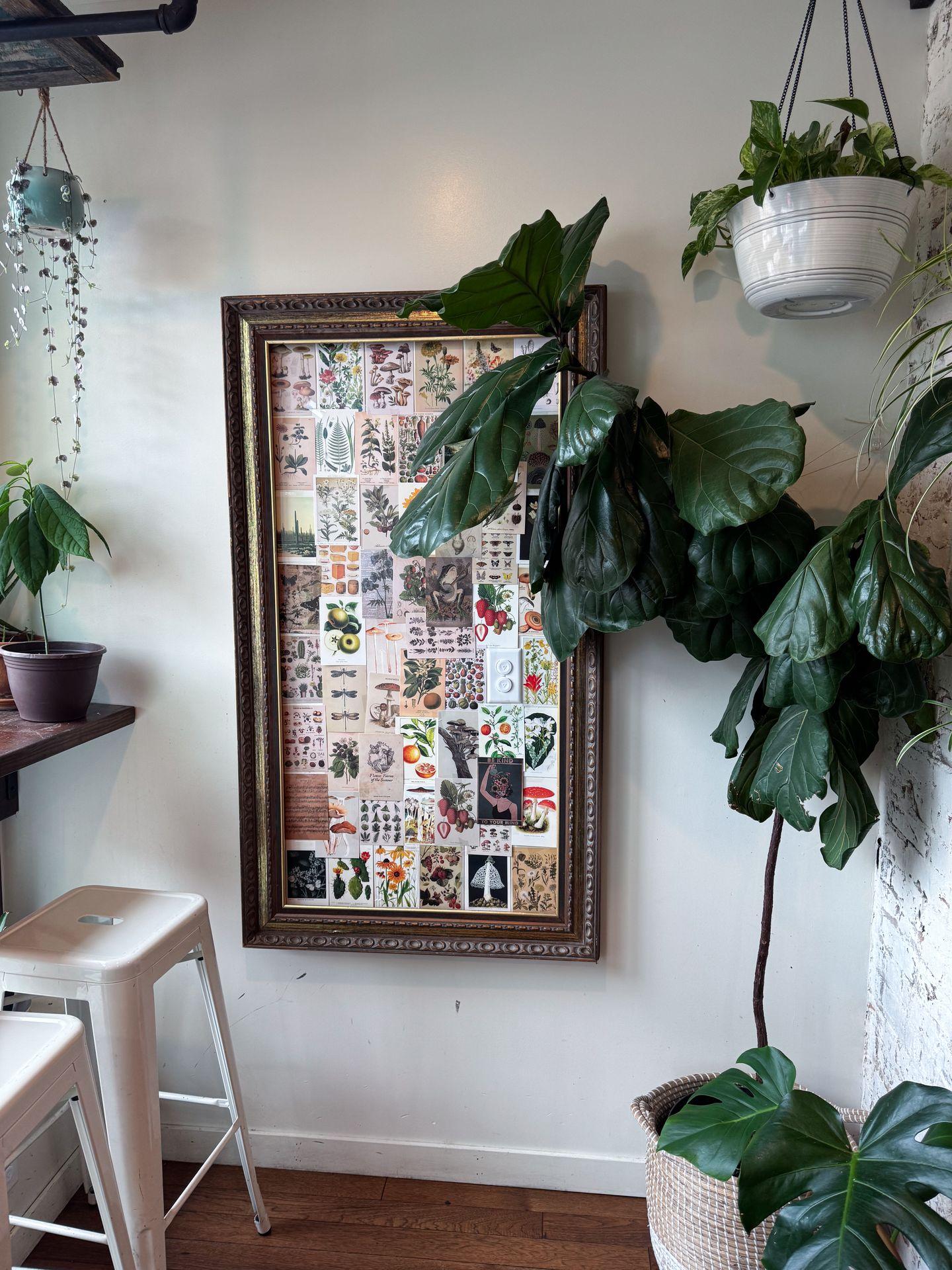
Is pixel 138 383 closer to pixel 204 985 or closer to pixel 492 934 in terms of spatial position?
pixel 204 985

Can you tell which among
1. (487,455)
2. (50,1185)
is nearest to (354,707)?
(487,455)

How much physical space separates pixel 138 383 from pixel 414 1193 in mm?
1893

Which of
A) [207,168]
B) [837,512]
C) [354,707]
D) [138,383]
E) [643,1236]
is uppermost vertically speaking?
[207,168]

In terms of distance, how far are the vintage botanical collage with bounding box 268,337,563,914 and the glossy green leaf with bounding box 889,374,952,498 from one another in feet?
2.31

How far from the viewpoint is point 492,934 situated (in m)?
1.83

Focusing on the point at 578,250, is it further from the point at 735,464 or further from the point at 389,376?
the point at 389,376

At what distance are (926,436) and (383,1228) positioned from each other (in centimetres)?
185

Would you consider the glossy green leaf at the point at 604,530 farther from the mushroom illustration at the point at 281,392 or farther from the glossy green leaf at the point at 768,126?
the mushroom illustration at the point at 281,392

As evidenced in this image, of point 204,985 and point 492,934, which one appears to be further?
point 492,934

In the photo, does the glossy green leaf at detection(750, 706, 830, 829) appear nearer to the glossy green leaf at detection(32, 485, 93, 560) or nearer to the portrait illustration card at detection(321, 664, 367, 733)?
the portrait illustration card at detection(321, 664, 367, 733)

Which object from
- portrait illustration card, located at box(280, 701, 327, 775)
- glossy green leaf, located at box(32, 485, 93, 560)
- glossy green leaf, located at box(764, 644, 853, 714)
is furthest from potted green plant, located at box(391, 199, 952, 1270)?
glossy green leaf, located at box(32, 485, 93, 560)

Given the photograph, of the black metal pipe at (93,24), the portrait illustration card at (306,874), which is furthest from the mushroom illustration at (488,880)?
the black metal pipe at (93,24)

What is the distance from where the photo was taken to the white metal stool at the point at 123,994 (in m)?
Answer: 1.40

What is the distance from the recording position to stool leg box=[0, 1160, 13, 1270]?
3.37ft
